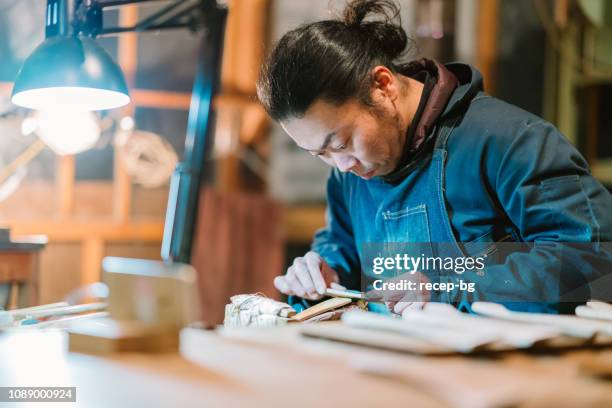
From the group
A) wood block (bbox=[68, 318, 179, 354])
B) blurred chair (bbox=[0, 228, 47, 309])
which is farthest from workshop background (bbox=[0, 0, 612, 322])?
wood block (bbox=[68, 318, 179, 354])

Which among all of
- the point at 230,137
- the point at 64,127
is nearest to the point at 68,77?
the point at 64,127

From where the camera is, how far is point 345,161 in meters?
1.87

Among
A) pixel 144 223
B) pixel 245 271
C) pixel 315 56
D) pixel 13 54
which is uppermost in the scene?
pixel 13 54

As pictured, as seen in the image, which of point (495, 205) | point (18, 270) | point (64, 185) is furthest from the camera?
point (64, 185)

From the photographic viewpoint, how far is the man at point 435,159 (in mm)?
1680

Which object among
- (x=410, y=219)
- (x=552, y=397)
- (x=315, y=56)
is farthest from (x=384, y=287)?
(x=552, y=397)

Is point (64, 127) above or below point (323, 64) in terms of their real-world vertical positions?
below

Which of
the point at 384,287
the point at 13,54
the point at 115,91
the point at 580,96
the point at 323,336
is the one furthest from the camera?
the point at 13,54

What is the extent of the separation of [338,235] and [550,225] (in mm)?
776

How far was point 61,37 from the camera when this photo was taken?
6.86 feet

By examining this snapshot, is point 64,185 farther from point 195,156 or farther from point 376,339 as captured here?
point 376,339

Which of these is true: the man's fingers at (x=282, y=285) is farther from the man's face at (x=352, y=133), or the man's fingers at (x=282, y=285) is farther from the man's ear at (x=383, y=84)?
the man's ear at (x=383, y=84)

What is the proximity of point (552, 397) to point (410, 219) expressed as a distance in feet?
4.01

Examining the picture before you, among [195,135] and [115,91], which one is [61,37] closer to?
[115,91]
